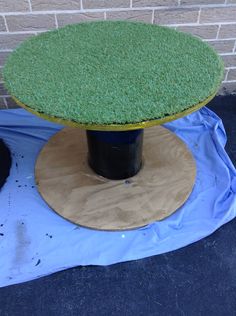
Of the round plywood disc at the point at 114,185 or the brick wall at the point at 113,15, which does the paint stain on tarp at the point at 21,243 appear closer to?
the round plywood disc at the point at 114,185

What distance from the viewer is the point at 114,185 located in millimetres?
1422

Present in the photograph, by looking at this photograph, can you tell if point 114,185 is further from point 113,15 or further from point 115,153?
point 113,15

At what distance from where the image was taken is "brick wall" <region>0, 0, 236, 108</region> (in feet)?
5.14

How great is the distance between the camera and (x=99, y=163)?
4.60 ft

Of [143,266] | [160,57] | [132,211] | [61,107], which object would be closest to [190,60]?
[160,57]

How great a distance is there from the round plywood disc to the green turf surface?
50cm

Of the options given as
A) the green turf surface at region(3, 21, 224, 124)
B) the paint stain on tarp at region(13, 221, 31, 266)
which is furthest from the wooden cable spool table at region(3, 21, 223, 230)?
the paint stain on tarp at region(13, 221, 31, 266)

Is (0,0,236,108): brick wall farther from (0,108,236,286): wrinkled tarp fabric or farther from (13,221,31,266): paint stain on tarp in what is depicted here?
(13,221,31,266): paint stain on tarp

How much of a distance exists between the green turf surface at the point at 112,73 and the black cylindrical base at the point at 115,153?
230 mm

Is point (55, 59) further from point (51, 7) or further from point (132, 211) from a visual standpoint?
point (132, 211)

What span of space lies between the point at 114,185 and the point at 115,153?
18 centimetres

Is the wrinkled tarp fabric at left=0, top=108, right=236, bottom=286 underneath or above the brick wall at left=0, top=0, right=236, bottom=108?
underneath

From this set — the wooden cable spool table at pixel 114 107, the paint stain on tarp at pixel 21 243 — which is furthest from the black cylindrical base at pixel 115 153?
the paint stain on tarp at pixel 21 243

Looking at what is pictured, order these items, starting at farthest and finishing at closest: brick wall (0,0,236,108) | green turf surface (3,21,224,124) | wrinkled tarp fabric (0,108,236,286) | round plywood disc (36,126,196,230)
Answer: brick wall (0,0,236,108), round plywood disc (36,126,196,230), wrinkled tarp fabric (0,108,236,286), green turf surface (3,21,224,124)
